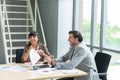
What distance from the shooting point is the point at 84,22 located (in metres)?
5.31

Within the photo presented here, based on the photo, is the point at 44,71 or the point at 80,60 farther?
the point at 80,60

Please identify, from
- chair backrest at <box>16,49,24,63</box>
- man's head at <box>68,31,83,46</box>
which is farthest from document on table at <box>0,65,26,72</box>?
man's head at <box>68,31,83,46</box>

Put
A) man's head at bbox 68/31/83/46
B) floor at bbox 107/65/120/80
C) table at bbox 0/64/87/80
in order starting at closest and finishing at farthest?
table at bbox 0/64/87/80, man's head at bbox 68/31/83/46, floor at bbox 107/65/120/80

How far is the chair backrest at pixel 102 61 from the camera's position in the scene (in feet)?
11.3

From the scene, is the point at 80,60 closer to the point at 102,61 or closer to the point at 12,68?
the point at 102,61

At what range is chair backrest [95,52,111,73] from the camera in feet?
11.3

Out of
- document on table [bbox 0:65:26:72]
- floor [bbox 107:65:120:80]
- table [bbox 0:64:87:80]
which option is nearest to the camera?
table [bbox 0:64:87:80]

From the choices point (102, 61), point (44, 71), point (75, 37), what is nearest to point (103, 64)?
point (102, 61)

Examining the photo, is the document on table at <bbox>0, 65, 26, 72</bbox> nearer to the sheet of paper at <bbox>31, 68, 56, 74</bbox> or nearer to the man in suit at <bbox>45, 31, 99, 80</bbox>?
the sheet of paper at <bbox>31, 68, 56, 74</bbox>

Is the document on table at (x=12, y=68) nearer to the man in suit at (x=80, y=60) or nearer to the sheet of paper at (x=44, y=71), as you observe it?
the sheet of paper at (x=44, y=71)

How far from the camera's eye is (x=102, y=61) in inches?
139

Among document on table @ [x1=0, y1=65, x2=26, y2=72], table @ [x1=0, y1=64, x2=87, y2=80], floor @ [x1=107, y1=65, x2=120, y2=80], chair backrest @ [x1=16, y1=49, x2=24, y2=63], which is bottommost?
floor @ [x1=107, y1=65, x2=120, y2=80]

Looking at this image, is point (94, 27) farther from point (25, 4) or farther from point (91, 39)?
point (25, 4)

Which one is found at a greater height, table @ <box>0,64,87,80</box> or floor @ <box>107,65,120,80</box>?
table @ <box>0,64,87,80</box>
